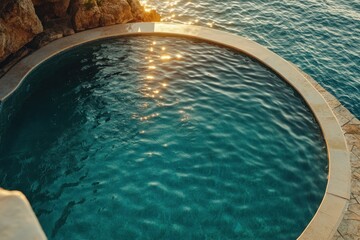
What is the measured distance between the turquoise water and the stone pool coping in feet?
6.83

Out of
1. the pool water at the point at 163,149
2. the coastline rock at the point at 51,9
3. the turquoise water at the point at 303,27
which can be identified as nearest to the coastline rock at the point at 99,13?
the coastline rock at the point at 51,9

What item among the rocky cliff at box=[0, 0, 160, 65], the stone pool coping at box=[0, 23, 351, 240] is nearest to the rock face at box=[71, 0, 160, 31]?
the rocky cliff at box=[0, 0, 160, 65]

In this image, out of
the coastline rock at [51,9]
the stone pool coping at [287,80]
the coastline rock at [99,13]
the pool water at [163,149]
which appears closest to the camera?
the pool water at [163,149]

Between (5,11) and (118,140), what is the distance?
8.56m

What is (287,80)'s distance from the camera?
18.3 meters

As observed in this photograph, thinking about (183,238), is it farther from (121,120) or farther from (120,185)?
(121,120)

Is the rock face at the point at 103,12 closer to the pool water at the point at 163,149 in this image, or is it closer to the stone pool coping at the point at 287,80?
the stone pool coping at the point at 287,80

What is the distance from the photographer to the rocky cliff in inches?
682

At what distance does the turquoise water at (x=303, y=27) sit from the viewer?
20.4 metres

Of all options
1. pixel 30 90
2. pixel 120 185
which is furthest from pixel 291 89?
pixel 30 90

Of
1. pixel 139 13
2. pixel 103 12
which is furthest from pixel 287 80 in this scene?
pixel 103 12

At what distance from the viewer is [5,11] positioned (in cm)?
1730

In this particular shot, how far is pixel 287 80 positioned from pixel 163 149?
25.4 ft

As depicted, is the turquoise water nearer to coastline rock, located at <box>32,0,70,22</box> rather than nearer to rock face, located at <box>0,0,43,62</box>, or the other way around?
coastline rock, located at <box>32,0,70,22</box>
